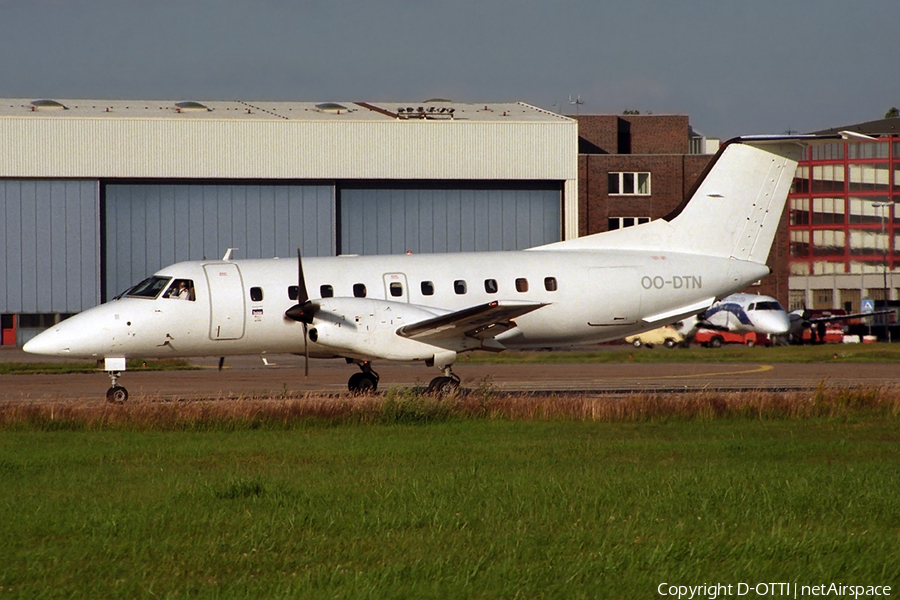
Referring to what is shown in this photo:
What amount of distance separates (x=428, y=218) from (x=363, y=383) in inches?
1323

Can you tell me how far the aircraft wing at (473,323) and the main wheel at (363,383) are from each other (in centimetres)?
229

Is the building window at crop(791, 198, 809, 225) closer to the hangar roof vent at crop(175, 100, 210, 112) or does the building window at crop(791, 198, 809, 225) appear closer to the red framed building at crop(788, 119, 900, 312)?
the red framed building at crop(788, 119, 900, 312)

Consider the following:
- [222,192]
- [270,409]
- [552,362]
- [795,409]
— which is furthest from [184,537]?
[222,192]

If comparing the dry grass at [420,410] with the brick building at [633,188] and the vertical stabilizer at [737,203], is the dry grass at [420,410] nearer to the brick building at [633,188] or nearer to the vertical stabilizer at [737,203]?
the vertical stabilizer at [737,203]

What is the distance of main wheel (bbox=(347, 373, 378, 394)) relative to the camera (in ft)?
80.0

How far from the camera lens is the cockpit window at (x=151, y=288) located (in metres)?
23.2

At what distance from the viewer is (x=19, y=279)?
54.4m

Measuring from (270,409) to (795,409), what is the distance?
944 centimetres

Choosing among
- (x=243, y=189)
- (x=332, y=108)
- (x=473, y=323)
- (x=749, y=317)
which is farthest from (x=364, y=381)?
(x=332, y=108)

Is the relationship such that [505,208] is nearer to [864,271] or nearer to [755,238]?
[864,271]

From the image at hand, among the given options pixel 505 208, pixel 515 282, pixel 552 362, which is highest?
pixel 505 208

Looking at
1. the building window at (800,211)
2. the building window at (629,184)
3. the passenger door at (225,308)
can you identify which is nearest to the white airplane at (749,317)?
the building window at (629,184)

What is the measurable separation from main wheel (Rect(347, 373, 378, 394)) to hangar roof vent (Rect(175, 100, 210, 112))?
3819 centimetres

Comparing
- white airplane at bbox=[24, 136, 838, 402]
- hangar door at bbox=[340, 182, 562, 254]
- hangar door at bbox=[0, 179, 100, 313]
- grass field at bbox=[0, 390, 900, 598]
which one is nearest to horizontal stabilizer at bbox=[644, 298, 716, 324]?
white airplane at bbox=[24, 136, 838, 402]
